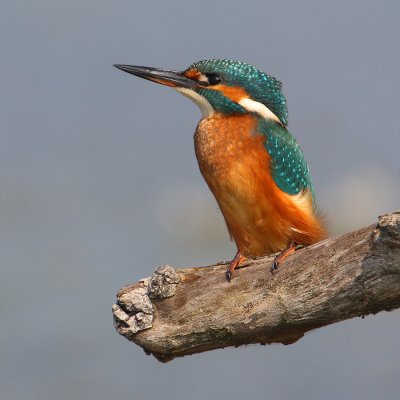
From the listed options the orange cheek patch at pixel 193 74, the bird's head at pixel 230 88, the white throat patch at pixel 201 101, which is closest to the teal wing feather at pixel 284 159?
the bird's head at pixel 230 88

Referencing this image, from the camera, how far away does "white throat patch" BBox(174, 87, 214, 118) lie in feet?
15.9

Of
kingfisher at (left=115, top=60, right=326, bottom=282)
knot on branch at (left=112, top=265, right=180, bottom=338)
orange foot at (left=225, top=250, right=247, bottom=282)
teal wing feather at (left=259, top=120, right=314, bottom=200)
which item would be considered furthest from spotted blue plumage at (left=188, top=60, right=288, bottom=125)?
knot on branch at (left=112, top=265, right=180, bottom=338)

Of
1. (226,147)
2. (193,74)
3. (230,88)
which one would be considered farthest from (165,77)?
(226,147)

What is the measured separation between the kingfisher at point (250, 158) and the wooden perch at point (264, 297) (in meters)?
0.49

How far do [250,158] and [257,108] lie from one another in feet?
1.53

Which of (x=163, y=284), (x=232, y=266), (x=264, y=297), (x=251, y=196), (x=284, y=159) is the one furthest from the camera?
(x=284, y=159)

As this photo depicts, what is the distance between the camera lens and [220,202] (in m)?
4.57

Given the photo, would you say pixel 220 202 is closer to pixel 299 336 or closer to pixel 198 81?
pixel 198 81

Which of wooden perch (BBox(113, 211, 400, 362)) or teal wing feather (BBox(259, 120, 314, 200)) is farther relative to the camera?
teal wing feather (BBox(259, 120, 314, 200))

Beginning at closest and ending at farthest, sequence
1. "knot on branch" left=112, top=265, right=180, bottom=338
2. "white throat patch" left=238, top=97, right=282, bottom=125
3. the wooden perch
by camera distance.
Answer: the wooden perch < "knot on branch" left=112, top=265, right=180, bottom=338 < "white throat patch" left=238, top=97, right=282, bottom=125

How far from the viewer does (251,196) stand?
4430 millimetres

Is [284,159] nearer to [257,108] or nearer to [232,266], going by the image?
[257,108]

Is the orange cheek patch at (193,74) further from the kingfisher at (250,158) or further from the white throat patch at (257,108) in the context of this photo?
the white throat patch at (257,108)

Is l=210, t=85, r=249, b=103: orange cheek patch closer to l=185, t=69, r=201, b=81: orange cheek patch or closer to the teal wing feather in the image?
l=185, t=69, r=201, b=81: orange cheek patch
